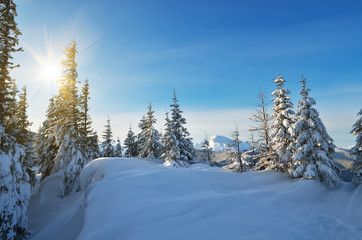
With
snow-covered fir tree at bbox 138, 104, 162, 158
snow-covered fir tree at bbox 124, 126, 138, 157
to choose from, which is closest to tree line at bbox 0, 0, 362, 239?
snow-covered fir tree at bbox 138, 104, 162, 158

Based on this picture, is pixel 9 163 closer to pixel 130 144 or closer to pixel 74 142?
pixel 74 142

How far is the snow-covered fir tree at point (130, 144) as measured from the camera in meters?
38.8

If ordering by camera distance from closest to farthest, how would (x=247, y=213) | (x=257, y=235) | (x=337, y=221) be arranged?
(x=257, y=235), (x=247, y=213), (x=337, y=221)

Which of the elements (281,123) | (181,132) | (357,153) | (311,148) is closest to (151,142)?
(181,132)

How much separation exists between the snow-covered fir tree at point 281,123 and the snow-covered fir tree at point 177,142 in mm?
11649

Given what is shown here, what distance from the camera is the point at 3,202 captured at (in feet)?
31.1

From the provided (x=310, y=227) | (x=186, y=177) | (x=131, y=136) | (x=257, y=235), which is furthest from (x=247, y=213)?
(x=131, y=136)

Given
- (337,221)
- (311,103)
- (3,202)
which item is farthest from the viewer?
(311,103)

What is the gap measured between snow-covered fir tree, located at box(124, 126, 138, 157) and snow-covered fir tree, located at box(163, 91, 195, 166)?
15.6 meters

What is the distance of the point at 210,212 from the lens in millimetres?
6879

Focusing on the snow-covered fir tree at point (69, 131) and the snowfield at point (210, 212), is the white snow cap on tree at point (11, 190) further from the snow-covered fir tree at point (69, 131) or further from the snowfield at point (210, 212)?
the snow-covered fir tree at point (69, 131)

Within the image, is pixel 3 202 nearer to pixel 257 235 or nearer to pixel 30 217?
pixel 30 217

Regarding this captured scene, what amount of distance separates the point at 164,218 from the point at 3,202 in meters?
9.26

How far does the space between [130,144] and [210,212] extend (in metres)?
34.2
